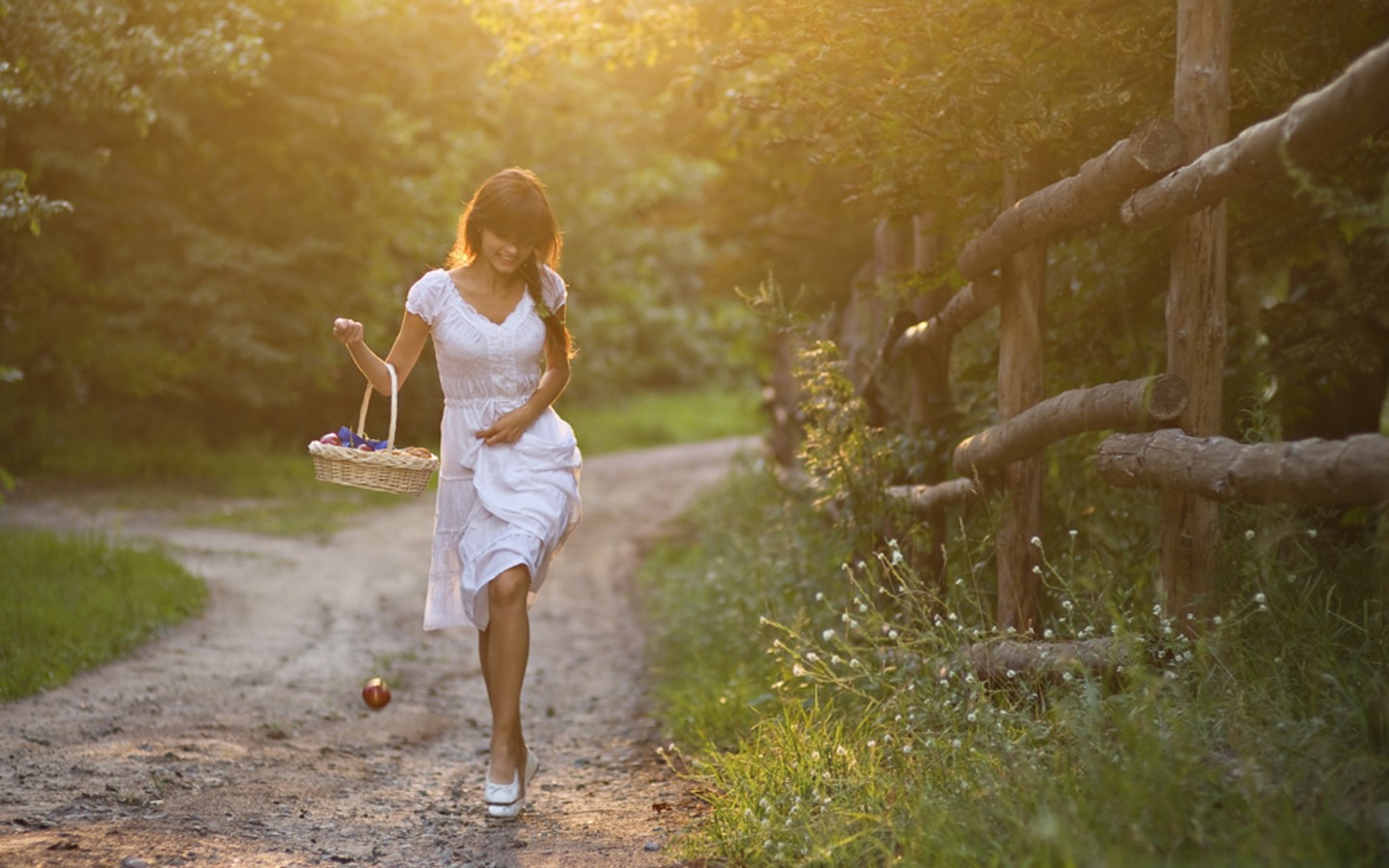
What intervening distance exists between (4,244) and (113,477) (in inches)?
212

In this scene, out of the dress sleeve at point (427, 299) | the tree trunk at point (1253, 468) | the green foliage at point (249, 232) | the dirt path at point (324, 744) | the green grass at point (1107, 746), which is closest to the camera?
the green grass at point (1107, 746)

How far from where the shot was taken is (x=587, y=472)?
18672 millimetres

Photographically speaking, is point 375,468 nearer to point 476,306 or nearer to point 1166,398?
point 476,306

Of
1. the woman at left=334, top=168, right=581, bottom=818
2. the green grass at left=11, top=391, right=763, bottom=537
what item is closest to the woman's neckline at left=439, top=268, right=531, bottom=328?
the woman at left=334, top=168, right=581, bottom=818

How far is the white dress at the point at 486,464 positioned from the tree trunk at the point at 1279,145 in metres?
1.97

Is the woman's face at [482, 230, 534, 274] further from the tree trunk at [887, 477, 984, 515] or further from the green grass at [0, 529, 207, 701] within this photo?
the green grass at [0, 529, 207, 701]

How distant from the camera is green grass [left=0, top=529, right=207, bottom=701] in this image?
651cm

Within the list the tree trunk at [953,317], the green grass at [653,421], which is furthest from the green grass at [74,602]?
the green grass at [653,421]

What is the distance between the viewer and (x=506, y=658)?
4.60m

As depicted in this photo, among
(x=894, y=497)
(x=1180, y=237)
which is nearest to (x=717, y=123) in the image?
(x=894, y=497)

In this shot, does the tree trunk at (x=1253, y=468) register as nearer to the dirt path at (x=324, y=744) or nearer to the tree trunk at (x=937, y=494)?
the tree trunk at (x=937, y=494)

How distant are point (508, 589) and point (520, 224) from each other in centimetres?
118

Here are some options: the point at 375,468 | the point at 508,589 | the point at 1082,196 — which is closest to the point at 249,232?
the point at 375,468

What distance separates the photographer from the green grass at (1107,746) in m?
2.89
